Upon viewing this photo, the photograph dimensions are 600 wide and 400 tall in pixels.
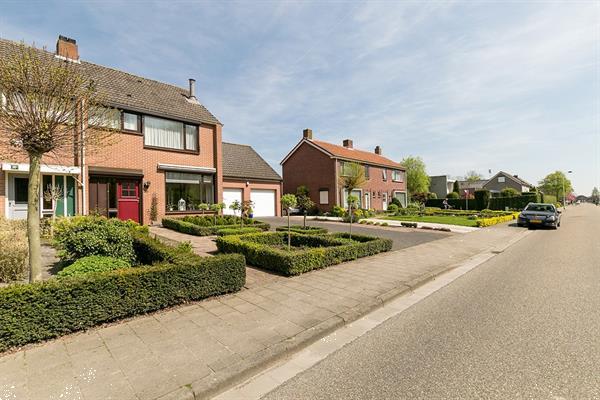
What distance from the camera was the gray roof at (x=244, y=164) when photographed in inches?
909

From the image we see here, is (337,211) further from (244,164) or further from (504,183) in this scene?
(504,183)

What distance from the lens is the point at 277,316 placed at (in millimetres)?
4594

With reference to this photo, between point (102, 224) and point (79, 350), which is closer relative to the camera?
point (79, 350)

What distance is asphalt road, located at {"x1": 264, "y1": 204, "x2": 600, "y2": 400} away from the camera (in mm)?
2951

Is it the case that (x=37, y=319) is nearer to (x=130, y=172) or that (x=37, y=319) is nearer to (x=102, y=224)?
(x=102, y=224)

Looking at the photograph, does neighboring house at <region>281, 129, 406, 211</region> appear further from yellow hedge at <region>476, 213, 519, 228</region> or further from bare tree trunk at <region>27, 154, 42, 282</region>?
bare tree trunk at <region>27, 154, 42, 282</region>

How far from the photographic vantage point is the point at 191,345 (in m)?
3.65

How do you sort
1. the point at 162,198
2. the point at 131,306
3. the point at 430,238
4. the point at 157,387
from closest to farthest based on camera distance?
the point at 157,387
the point at 131,306
the point at 430,238
the point at 162,198

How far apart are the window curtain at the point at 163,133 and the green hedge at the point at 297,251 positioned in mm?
9322

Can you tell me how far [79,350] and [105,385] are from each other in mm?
989

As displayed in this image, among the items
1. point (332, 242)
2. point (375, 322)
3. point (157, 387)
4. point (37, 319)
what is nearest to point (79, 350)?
point (37, 319)

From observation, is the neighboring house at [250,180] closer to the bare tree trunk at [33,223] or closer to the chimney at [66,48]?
the chimney at [66,48]

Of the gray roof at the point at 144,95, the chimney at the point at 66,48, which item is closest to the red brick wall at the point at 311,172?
the gray roof at the point at 144,95

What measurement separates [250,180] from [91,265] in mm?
18675
